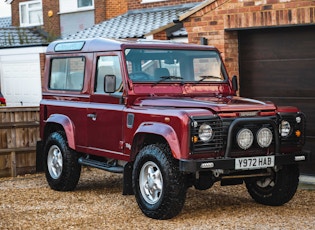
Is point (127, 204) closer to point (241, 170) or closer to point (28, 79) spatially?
point (241, 170)

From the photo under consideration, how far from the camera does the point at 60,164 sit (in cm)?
1138

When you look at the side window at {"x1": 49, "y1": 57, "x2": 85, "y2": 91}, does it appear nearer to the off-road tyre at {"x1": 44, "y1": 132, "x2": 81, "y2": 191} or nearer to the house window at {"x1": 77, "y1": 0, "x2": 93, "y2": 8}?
the off-road tyre at {"x1": 44, "y1": 132, "x2": 81, "y2": 191}

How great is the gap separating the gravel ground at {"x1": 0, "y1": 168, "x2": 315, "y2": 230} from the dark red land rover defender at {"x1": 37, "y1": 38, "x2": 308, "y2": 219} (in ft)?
0.87

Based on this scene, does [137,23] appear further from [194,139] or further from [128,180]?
[194,139]

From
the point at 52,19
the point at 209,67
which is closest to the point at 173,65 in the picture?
the point at 209,67

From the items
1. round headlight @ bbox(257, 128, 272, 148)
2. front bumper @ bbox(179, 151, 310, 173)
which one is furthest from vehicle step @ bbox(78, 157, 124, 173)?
round headlight @ bbox(257, 128, 272, 148)

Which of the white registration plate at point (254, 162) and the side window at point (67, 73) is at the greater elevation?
the side window at point (67, 73)

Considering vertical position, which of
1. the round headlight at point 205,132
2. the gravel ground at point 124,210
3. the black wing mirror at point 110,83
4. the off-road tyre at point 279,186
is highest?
the black wing mirror at point 110,83

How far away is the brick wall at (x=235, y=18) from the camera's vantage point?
38.4ft

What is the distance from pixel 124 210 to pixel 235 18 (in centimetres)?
418

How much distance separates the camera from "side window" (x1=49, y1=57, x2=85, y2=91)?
11102 millimetres

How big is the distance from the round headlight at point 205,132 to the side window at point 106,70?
1.72m

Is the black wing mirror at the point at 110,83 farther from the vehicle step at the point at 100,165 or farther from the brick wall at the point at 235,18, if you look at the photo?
the brick wall at the point at 235,18

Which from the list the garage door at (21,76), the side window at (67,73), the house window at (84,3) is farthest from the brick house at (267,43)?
the house window at (84,3)
